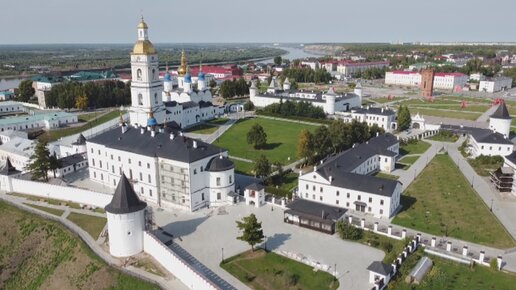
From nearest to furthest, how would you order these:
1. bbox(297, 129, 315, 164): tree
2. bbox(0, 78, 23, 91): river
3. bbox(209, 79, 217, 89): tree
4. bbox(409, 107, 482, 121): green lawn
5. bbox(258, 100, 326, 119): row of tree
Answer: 1. bbox(297, 129, 315, 164): tree
2. bbox(258, 100, 326, 119): row of tree
3. bbox(409, 107, 482, 121): green lawn
4. bbox(209, 79, 217, 89): tree
5. bbox(0, 78, 23, 91): river

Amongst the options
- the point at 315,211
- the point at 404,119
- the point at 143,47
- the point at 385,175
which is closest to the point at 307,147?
the point at 385,175

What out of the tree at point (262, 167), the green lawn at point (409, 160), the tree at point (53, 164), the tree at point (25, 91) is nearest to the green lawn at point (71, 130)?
the tree at point (53, 164)

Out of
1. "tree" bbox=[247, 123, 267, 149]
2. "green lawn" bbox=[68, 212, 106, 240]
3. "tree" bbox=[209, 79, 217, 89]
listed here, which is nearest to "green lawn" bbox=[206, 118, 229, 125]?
"tree" bbox=[247, 123, 267, 149]

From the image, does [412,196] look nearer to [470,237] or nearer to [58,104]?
[470,237]

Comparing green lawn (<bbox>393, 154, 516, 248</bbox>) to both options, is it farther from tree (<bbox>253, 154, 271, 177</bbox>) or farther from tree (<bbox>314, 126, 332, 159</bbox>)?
tree (<bbox>253, 154, 271, 177</bbox>)

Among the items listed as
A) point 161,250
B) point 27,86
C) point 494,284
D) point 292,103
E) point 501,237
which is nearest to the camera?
point 494,284

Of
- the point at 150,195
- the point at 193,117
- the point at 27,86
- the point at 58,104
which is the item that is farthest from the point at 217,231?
the point at 27,86
